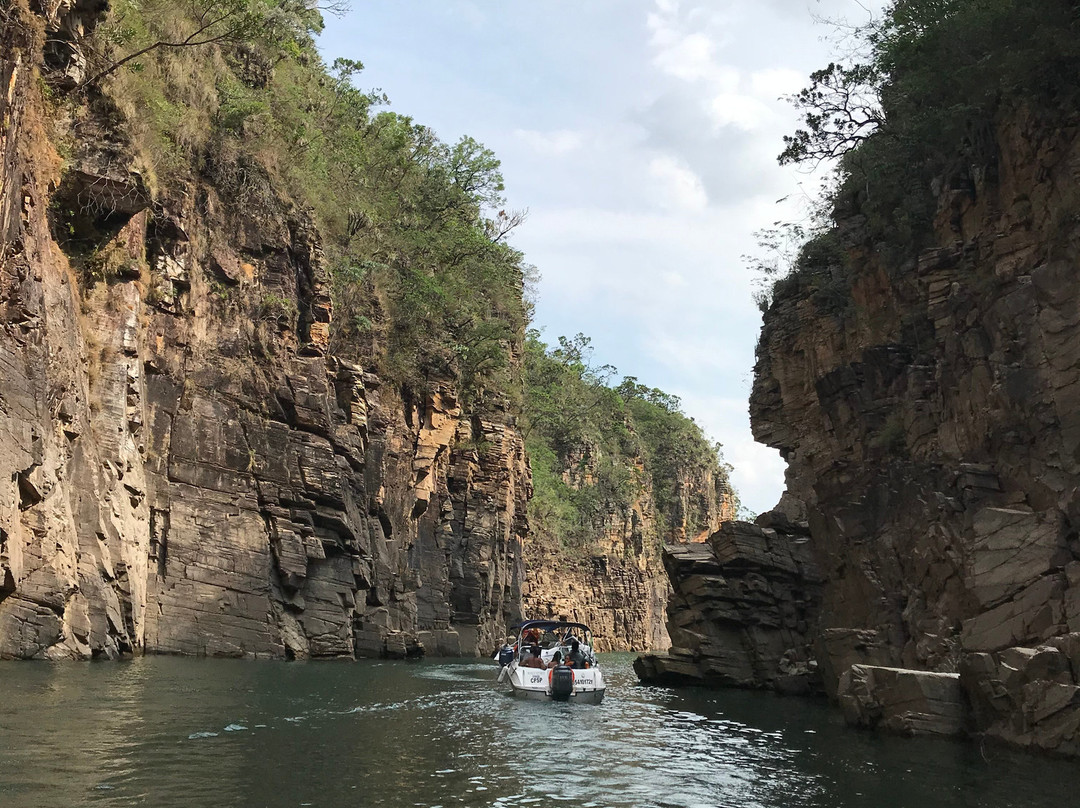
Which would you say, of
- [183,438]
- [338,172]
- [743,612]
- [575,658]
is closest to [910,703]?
[575,658]

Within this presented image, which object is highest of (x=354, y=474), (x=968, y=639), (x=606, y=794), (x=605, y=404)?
(x=605, y=404)

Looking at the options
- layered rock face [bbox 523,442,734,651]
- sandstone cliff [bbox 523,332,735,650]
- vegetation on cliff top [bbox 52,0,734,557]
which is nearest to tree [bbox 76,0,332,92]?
vegetation on cliff top [bbox 52,0,734,557]

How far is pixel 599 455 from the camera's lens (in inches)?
3533

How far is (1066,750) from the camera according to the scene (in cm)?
1456

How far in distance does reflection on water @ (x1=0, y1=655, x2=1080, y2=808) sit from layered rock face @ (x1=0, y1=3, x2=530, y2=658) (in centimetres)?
367

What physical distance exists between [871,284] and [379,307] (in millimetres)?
22751

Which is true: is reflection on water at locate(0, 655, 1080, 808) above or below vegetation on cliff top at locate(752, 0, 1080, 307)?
below

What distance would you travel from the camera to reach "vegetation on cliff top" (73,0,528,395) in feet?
106

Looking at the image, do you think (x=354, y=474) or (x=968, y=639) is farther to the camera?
(x=354, y=474)

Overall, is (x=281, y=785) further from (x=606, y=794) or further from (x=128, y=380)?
(x=128, y=380)

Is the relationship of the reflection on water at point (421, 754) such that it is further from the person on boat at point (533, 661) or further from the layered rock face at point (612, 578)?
the layered rock face at point (612, 578)

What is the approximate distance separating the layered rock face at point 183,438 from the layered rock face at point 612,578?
29713mm

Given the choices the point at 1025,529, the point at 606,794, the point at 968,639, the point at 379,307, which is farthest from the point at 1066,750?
the point at 379,307

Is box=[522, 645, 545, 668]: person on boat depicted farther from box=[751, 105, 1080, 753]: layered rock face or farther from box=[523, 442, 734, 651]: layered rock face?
box=[523, 442, 734, 651]: layered rock face
